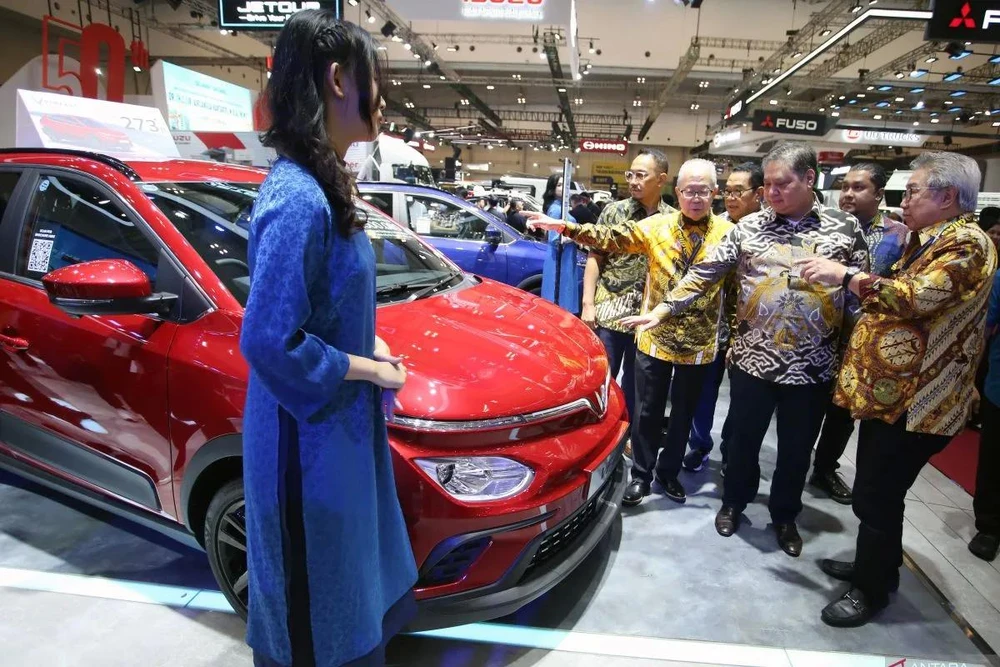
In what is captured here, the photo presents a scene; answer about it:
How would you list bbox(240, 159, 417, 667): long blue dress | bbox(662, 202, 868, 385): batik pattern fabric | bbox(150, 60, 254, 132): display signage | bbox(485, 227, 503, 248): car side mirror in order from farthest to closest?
bbox(150, 60, 254, 132): display signage, bbox(485, 227, 503, 248): car side mirror, bbox(662, 202, 868, 385): batik pattern fabric, bbox(240, 159, 417, 667): long blue dress

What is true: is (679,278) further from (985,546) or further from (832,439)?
(985,546)

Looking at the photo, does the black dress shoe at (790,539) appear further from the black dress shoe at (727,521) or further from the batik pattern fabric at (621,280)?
the batik pattern fabric at (621,280)

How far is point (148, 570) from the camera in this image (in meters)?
2.28

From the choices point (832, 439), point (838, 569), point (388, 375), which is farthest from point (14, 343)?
point (832, 439)

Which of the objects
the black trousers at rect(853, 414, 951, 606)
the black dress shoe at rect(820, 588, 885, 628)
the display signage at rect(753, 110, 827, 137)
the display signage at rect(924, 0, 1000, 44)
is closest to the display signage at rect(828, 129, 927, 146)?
the display signage at rect(753, 110, 827, 137)

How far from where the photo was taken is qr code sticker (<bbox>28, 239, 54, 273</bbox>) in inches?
86.7

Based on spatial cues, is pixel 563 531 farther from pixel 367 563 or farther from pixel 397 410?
pixel 367 563

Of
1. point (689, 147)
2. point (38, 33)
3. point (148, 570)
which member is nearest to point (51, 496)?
point (148, 570)

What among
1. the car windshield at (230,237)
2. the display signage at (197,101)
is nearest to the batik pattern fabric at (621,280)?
the car windshield at (230,237)

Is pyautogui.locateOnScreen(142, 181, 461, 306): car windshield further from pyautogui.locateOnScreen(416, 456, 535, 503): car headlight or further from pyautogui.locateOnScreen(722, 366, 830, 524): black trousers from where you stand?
pyautogui.locateOnScreen(722, 366, 830, 524): black trousers

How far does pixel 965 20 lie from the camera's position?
591 cm

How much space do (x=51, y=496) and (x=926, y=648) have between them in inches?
148

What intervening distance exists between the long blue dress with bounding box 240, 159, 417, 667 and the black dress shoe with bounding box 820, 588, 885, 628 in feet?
5.95

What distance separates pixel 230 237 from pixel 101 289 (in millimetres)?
514
